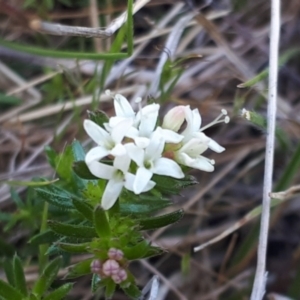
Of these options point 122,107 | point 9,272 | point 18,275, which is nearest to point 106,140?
point 122,107

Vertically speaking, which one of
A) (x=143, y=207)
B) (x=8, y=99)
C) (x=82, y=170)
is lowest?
(x=143, y=207)

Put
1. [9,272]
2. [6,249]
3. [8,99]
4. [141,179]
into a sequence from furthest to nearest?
1. [8,99]
2. [6,249]
3. [9,272]
4. [141,179]

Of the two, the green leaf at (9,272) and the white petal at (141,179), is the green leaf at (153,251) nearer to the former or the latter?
the white petal at (141,179)

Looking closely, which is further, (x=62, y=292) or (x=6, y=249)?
(x=6, y=249)

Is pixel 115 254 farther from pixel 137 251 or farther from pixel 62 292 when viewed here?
pixel 62 292

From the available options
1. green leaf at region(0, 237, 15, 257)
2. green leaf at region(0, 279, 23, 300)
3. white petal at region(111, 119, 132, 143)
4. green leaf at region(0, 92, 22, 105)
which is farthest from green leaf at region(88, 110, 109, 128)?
green leaf at region(0, 92, 22, 105)

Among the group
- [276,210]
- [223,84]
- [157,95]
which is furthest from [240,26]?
[276,210]

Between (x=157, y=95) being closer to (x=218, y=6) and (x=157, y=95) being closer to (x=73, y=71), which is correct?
(x=73, y=71)

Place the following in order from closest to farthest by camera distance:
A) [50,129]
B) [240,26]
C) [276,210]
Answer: [276,210] → [50,129] → [240,26]
